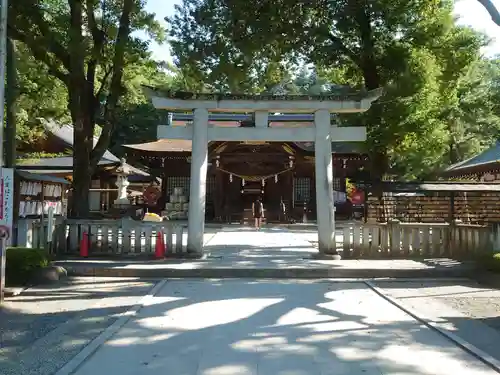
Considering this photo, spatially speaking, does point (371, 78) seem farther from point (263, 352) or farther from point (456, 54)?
point (263, 352)

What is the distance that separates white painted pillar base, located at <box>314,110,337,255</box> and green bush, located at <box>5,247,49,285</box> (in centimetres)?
699

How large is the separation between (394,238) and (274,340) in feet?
26.8

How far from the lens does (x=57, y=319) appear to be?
7297 mm

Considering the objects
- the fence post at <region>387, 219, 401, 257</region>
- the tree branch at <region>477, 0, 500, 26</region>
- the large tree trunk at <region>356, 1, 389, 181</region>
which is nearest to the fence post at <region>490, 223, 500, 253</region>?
the fence post at <region>387, 219, 401, 257</region>

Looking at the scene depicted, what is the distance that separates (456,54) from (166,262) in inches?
478

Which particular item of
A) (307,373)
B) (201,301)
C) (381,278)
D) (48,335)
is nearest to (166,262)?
(201,301)

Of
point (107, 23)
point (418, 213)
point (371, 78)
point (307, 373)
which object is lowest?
point (307, 373)

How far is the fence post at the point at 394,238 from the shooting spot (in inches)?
526

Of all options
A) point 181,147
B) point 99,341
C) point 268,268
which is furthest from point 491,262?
point 181,147

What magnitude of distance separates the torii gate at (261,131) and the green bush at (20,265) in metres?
4.30

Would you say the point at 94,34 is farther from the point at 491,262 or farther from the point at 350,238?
the point at 491,262

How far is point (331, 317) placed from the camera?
7.31m

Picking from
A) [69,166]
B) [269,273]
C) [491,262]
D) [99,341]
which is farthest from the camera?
[69,166]

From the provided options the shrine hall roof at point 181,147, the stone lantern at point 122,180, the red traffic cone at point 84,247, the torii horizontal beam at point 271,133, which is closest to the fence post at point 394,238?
the torii horizontal beam at point 271,133
